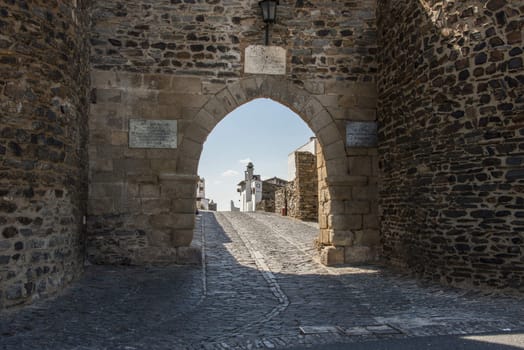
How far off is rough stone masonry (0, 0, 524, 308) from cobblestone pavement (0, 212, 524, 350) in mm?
429

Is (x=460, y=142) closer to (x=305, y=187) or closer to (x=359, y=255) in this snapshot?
(x=359, y=255)

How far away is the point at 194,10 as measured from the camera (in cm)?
684

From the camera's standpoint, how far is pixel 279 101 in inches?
275

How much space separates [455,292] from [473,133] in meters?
1.79

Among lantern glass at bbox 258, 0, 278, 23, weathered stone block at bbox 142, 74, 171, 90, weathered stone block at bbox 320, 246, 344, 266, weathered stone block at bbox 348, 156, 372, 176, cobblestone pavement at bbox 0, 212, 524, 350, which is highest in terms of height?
lantern glass at bbox 258, 0, 278, 23

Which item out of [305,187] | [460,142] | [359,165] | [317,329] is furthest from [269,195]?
[317,329]

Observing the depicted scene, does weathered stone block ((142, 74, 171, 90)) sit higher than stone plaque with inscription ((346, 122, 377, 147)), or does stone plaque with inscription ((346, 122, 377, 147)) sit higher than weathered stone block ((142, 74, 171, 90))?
weathered stone block ((142, 74, 171, 90))

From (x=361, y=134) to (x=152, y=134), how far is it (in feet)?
10.4

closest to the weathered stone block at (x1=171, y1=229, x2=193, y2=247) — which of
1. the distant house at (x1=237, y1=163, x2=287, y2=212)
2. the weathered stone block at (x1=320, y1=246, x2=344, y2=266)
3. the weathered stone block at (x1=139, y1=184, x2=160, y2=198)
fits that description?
the weathered stone block at (x1=139, y1=184, x2=160, y2=198)

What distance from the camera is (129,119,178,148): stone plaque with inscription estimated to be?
6.57m

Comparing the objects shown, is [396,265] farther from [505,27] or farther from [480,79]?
[505,27]

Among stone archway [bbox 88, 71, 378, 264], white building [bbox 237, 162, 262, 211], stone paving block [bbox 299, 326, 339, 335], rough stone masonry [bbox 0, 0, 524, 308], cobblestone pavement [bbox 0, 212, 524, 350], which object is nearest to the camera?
cobblestone pavement [bbox 0, 212, 524, 350]

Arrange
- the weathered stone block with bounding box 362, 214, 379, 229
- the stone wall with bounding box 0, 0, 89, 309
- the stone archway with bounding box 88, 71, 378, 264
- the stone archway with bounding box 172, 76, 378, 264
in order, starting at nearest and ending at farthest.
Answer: the stone wall with bounding box 0, 0, 89, 309
the stone archway with bounding box 88, 71, 378, 264
the stone archway with bounding box 172, 76, 378, 264
the weathered stone block with bounding box 362, 214, 379, 229

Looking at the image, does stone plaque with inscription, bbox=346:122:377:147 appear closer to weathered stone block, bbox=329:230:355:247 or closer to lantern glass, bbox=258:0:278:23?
weathered stone block, bbox=329:230:355:247
